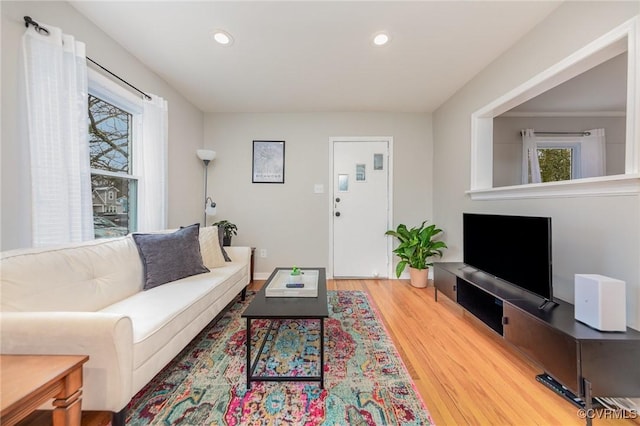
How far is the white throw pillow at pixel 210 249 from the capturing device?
96.8 inches

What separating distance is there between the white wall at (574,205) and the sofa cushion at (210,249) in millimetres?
2708

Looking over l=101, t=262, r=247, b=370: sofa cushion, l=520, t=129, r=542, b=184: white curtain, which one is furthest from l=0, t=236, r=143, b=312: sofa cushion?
l=520, t=129, r=542, b=184: white curtain

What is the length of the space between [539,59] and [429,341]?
2254 mm

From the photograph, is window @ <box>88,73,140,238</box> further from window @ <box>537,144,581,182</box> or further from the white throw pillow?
window @ <box>537,144,581,182</box>

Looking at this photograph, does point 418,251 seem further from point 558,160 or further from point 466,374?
point 558,160

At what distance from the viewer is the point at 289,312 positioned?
4.69 ft

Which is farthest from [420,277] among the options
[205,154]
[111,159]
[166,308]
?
[111,159]

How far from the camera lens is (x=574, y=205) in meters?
1.60

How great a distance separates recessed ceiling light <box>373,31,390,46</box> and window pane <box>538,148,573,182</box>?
285 centimetres

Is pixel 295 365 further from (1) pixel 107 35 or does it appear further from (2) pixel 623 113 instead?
(2) pixel 623 113

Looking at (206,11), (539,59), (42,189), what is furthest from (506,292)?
(42,189)

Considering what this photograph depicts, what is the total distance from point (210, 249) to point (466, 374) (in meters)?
2.32

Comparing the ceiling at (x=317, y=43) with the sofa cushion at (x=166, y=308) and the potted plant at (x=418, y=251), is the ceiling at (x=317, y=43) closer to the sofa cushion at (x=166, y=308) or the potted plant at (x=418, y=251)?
the potted plant at (x=418, y=251)

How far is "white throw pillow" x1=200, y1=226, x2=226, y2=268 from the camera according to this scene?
8.07 feet
